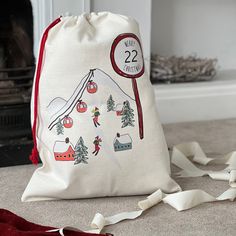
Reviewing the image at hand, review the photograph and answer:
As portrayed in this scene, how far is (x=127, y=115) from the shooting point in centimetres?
153

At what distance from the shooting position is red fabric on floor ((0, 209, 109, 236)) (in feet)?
4.32

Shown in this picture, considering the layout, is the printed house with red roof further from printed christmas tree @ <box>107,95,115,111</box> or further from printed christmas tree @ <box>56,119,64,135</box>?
printed christmas tree @ <box>107,95,115,111</box>

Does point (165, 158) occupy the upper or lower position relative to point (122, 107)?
lower

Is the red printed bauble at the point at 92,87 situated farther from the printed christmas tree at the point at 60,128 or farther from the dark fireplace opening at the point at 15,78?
the dark fireplace opening at the point at 15,78


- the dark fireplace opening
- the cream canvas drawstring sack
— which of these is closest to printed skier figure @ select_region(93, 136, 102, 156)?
the cream canvas drawstring sack

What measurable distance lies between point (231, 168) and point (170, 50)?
103 cm

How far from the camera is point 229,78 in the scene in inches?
103

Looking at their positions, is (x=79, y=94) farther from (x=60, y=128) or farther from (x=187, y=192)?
(x=187, y=192)

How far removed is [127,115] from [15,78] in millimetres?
603

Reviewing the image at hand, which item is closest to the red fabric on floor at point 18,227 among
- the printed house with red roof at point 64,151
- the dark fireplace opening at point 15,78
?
the printed house with red roof at point 64,151

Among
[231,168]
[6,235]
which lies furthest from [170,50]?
[6,235]

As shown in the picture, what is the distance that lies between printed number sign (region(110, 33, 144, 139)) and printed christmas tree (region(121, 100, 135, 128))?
0.07ft

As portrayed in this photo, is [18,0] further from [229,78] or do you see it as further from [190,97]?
[229,78]

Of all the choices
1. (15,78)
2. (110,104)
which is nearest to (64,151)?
(110,104)
